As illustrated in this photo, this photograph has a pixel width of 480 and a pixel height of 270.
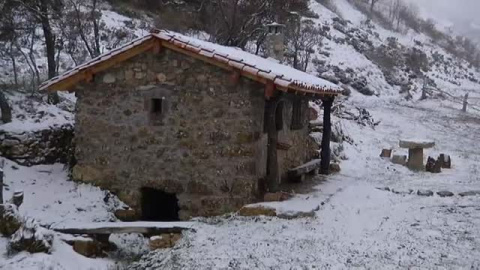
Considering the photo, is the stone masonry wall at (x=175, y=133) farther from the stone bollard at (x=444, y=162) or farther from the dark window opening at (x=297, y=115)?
the stone bollard at (x=444, y=162)

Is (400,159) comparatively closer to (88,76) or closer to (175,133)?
(175,133)

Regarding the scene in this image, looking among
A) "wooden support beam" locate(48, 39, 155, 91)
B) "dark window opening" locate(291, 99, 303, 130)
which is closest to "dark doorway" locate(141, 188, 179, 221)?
"wooden support beam" locate(48, 39, 155, 91)

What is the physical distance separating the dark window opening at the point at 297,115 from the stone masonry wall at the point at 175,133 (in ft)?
9.78

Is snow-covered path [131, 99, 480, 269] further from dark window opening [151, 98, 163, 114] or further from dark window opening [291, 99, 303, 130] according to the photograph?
dark window opening [151, 98, 163, 114]

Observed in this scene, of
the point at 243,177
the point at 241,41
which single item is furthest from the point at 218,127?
the point at 241,41

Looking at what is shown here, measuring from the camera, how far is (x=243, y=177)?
10.2 meters

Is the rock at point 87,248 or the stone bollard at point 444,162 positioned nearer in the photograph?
the rock at point 87,248

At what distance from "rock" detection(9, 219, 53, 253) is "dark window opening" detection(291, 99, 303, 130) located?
7.26 meters

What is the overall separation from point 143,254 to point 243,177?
2.66 m

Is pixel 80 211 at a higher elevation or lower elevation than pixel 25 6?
lower

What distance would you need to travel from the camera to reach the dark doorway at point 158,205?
36.8 feet

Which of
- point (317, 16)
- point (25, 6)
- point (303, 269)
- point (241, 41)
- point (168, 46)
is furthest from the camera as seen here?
point (317, 16)

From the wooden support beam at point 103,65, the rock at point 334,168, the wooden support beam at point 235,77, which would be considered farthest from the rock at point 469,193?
the wooden support beam at point 103,65

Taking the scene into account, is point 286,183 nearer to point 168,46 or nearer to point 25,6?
point 168,46
